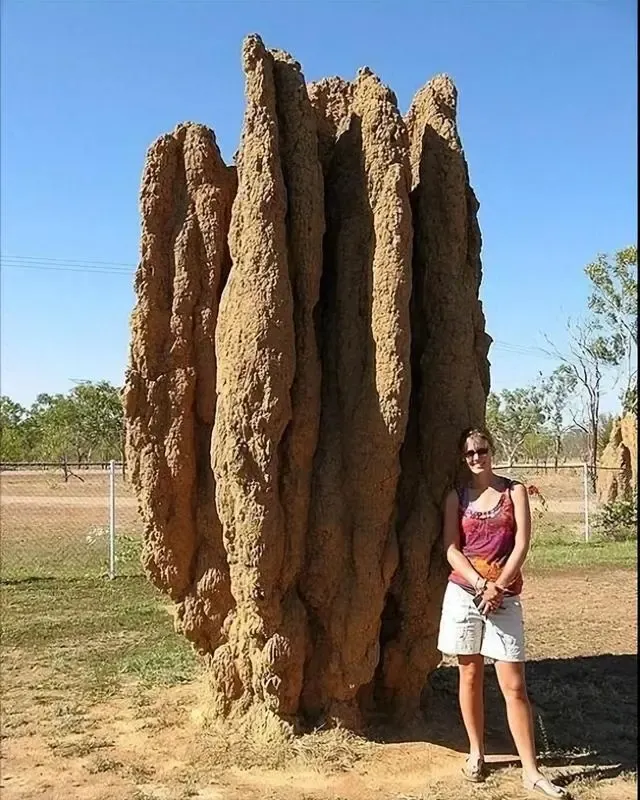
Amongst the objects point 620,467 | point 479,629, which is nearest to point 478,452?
point 479,629

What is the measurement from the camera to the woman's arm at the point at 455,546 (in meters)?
5.22

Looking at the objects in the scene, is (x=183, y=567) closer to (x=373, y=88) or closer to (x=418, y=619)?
(x=418, y=619)

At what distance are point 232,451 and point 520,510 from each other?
186 cm

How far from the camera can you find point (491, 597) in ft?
16.8

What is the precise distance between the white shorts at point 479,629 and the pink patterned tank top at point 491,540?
3.3 inches

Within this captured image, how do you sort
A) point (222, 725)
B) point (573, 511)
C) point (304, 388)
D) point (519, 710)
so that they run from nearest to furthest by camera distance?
1. point (519, 710)
2. point (304, 388)
3. point (222, 725)
4. point (573, 511)

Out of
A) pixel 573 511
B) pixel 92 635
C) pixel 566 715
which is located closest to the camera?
pixel 566 715

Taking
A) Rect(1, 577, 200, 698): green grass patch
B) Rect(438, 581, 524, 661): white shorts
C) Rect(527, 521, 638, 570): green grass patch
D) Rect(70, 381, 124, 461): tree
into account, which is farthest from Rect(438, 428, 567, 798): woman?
Rect(70, 381, 124, 461): tree

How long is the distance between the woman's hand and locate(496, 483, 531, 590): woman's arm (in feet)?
0.10

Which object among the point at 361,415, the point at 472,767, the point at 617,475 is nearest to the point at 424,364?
the point at 361,415

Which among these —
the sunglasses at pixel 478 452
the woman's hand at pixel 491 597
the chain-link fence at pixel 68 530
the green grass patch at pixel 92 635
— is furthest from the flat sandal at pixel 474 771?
the chain-link fence at pixel 68 530

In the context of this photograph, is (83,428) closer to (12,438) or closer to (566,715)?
(12,438)

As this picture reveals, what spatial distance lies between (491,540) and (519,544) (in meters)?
0.20

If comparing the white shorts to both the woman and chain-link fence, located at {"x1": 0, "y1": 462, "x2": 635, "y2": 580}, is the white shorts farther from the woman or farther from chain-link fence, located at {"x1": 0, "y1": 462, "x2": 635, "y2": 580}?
chain-link fence, located at {"x1": 0, "y1": 462, "x2": 635, "y2": 580}
